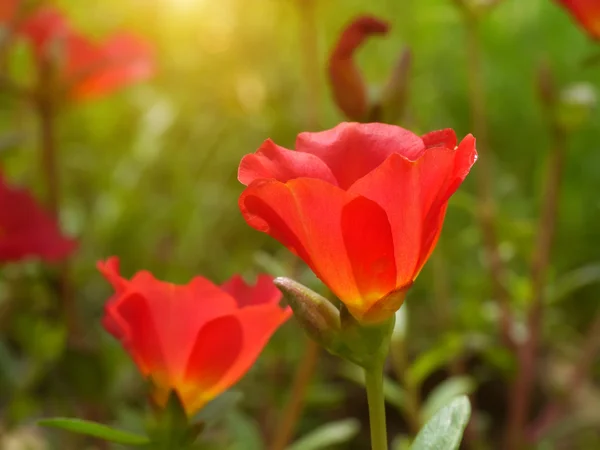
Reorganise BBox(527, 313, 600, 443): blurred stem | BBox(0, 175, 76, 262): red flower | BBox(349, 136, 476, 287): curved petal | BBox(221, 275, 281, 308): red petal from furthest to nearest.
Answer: BBox(527, 313, 600, 443): blurred stem < BBox(0, 175, 76, 262): red flower < BBox(221, 275, 281, 308): red petal < BBox(349, 136, 476, 287): curved petal

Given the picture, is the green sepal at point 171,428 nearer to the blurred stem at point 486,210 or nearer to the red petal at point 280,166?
the red petal at point 280,166

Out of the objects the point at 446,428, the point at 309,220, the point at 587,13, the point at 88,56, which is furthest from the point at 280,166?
the point at 88,56

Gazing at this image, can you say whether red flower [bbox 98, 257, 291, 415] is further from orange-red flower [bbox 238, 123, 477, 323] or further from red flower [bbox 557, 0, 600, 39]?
red flower [bbox 557, 0, 600, 39]

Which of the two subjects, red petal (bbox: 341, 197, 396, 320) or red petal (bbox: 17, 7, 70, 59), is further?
red petal (bbox: 17, 7, 70, 59)

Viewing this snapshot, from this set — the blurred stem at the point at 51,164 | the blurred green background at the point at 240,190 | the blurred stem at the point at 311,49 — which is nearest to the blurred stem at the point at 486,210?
the blurred green background at the point at 240,190

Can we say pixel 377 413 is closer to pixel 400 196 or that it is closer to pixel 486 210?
pixel 400 196

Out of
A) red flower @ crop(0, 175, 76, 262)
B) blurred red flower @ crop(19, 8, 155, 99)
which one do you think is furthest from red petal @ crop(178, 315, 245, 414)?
blurred red flower @ crop(19, 8, 155, 99)
